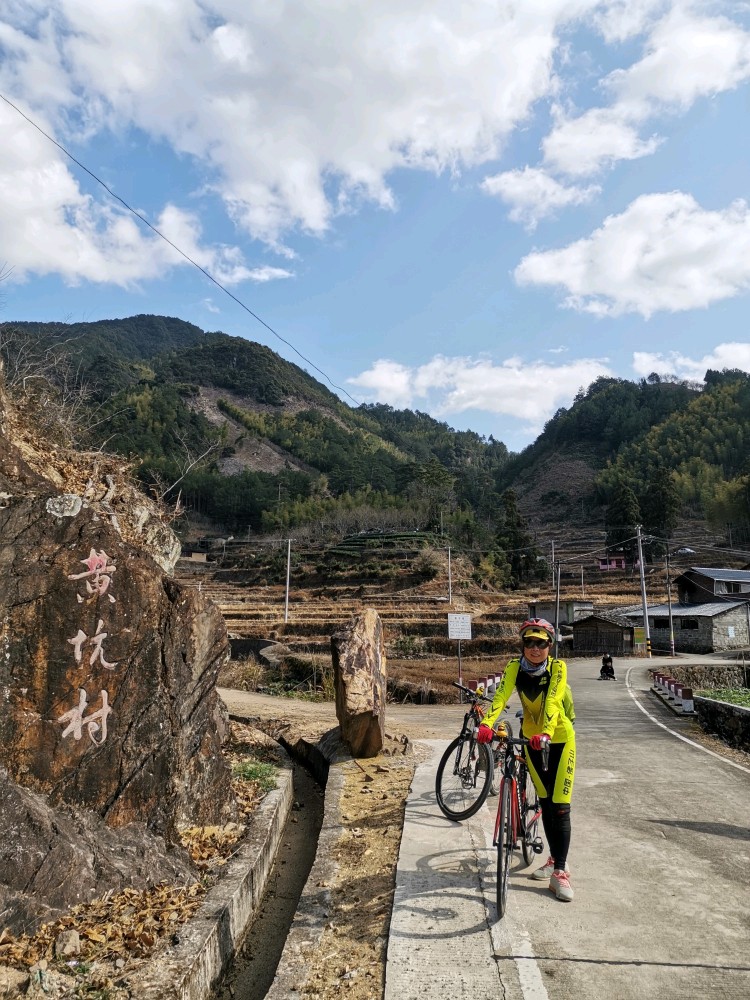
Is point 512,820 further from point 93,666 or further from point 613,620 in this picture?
point 613,620

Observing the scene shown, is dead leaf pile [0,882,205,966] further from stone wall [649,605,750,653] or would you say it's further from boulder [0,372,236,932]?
stone wall [649,605,750,653]

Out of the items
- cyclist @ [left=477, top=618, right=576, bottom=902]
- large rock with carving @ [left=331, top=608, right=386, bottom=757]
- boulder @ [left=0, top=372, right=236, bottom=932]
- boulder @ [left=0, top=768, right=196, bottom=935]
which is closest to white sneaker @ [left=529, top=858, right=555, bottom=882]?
cyclist @ [left=477, top=618, right=576, bottom=902]

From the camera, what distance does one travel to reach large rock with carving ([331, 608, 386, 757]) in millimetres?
7988

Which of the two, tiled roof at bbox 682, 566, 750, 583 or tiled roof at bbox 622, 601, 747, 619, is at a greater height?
tiled roof at bbox 682, 566, 750, 583

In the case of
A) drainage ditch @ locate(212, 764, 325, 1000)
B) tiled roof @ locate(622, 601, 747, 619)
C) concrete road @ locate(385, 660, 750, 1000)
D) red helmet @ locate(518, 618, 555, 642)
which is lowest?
drainage ditch @ locate(212, 764, 325, 1000)

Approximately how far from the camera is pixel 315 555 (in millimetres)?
61281

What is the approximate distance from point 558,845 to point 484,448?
527 feet

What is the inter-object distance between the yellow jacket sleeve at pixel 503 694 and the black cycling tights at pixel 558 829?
566 mm

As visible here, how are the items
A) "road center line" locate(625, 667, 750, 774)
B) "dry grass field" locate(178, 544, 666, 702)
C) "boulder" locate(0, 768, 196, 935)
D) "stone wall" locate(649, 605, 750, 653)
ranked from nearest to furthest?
"boulder" locate(0, 768, 196, 935)
"road center line" locate(625, 667, 750, 774)
"dry grass field" locate(178, 544, 666, 702)
"stone wall" locate(649, 605, 750, 653)

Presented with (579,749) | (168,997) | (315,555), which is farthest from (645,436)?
(168,997)

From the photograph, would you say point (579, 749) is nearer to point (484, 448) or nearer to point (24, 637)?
point (24, 637)

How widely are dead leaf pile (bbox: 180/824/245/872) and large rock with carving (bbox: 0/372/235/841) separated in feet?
0.37

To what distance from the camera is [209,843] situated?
5.09 metres

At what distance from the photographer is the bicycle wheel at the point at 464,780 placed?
531 centimetres
